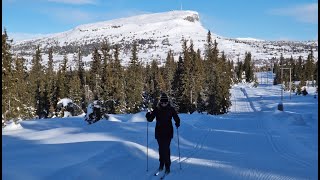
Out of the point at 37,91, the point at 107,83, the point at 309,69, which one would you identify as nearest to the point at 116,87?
the point at 107,83

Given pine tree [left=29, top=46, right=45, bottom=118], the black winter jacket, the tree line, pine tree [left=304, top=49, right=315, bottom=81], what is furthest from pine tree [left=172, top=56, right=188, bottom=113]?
pine tree [left=304, top=49, right=315, bottom=81]

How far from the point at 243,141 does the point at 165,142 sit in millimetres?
9715

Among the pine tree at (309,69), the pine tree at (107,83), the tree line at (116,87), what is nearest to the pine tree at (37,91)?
the tree line at (116,87)

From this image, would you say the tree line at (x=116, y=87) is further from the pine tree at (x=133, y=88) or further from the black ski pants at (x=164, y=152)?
the black ski pants at (x=164, y=152)

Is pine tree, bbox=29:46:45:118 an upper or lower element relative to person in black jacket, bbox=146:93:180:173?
lower

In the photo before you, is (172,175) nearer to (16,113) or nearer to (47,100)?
(16,113)

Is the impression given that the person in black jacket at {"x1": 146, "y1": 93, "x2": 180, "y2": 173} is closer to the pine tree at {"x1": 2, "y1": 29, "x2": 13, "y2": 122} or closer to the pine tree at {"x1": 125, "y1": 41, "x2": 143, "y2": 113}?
the pine tree at {"x1": 2, "y1": 29, "x2": 13, "y2": 122}

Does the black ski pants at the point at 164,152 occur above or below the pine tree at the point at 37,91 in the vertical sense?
above

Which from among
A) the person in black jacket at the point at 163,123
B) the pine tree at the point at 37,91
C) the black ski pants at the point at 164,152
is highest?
the person in black jacket at the point at 163,123

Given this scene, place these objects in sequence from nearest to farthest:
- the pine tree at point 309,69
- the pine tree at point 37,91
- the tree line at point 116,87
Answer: the tree line at point 116,87 < the pine tree at point 37,91 < the pine tree at point 309,69

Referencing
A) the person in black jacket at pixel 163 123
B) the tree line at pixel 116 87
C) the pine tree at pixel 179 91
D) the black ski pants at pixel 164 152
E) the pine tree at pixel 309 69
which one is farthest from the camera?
the pine tree at pixel 309 69

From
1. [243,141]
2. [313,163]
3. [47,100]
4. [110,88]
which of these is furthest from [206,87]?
[313,163]

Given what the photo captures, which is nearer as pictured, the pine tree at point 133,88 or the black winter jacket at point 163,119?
the black winter jacket at point 163,119

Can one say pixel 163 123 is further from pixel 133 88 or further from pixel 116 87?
pixel 133 88
